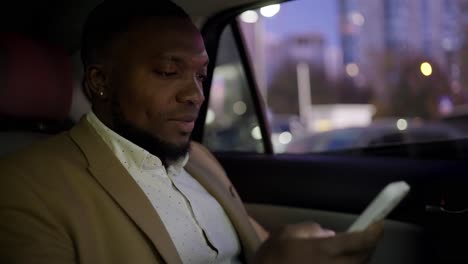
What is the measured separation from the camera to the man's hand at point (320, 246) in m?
0.84

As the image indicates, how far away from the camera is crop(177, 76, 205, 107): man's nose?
1397mm

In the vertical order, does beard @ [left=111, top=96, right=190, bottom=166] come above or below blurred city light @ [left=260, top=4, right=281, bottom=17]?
below

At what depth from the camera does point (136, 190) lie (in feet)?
4.55

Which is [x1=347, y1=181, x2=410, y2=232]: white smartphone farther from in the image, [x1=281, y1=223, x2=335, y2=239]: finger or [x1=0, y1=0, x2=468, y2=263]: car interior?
[x1=0, y1=0, x2=468, y2=263]: car interior

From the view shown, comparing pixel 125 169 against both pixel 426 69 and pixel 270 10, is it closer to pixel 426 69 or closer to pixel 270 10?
pixel 270 10

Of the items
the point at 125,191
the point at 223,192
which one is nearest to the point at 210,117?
the point at 223,192

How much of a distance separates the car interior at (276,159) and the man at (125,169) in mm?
237

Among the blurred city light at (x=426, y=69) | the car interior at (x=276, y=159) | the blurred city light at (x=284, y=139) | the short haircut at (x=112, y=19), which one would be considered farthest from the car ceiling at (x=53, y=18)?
the blurred city light at (x=426, y=69)

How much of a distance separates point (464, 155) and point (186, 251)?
133 centimetres

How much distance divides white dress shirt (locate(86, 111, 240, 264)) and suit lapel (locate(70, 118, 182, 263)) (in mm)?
48

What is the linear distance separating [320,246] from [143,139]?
69 centimetres

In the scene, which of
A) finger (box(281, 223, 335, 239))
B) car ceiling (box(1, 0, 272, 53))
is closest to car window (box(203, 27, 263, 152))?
car ceiling (box(1, 0, 272, 53))

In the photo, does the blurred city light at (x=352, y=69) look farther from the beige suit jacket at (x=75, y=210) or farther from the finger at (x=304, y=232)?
the finger at (x=304, y=232)

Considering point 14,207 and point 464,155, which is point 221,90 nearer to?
point 464,155
